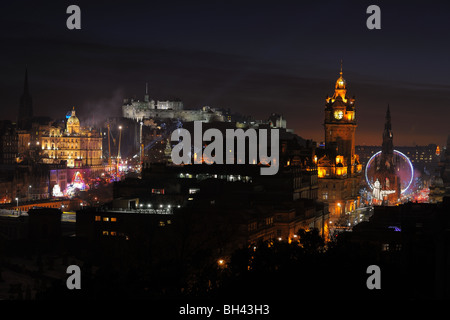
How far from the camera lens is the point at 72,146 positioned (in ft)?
496

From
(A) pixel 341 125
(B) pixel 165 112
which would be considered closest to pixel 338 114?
(A) pixel 341 125

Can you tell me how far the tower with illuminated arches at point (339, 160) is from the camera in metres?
90.4

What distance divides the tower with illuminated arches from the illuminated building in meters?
65.5

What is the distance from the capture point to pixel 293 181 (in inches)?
3012

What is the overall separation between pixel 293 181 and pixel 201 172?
11.3 metres

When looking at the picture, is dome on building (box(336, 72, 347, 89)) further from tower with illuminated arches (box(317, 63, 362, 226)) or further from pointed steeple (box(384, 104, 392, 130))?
pointed steeple (box(384, 104, 392, 130))

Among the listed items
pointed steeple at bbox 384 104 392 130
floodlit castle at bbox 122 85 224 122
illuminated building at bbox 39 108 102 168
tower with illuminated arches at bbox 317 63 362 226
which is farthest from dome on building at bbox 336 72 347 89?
floodlit castle at bbox 122 85 224 122

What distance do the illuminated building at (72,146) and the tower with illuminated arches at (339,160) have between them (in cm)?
6551

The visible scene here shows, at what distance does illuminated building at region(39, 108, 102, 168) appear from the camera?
492ft

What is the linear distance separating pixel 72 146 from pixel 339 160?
2932 inches

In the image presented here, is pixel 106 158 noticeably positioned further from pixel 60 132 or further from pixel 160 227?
pixel 160 227

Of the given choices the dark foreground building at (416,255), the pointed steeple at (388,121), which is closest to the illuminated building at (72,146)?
the pointed steeple at (388,121)

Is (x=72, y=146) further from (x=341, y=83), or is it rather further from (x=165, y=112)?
(x=341, y=83)
